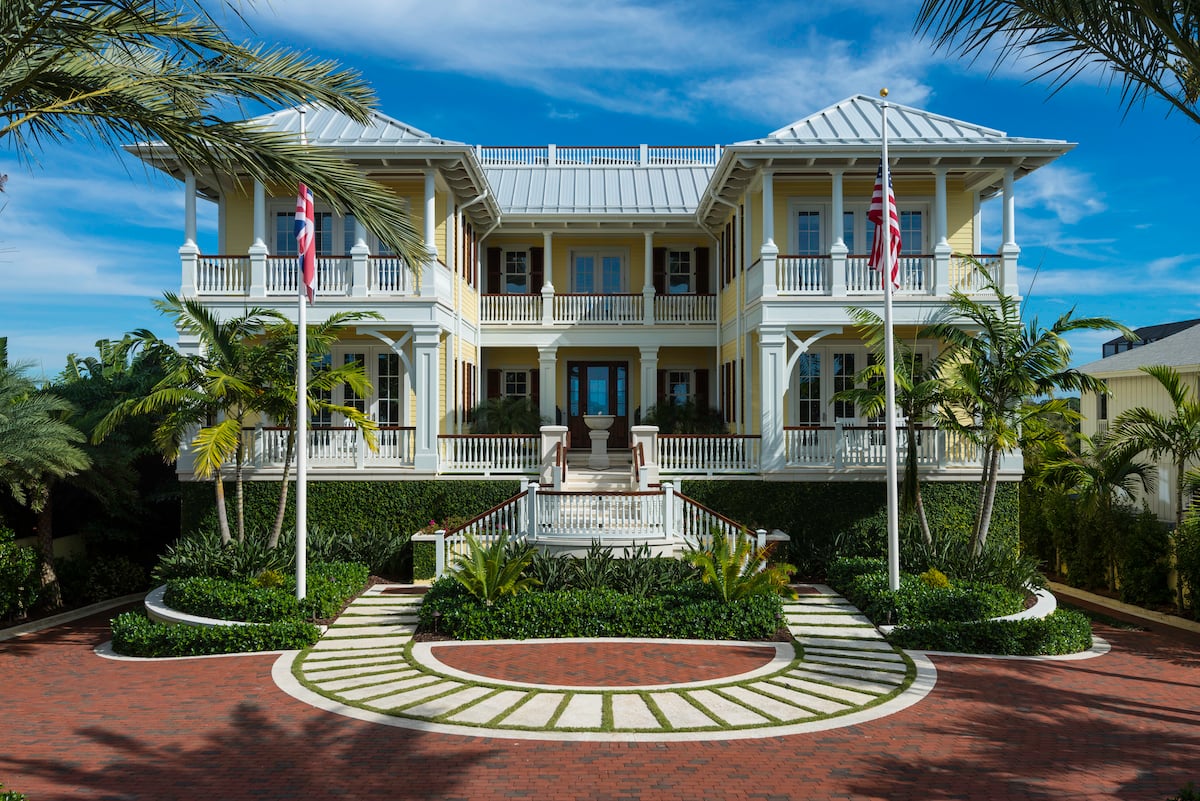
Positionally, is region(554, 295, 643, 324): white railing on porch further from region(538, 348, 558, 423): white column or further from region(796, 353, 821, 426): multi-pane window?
region(796, 353, 821, 426): multi-pane window

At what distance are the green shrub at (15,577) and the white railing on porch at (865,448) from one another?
45.6ft

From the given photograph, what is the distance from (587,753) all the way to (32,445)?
11293 mm

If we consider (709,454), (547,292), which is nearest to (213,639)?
(709,454)

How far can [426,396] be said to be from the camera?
17406mm

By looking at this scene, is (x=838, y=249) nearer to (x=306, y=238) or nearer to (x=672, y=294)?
(x=672, y=294)

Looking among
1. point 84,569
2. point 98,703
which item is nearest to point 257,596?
point 98,703

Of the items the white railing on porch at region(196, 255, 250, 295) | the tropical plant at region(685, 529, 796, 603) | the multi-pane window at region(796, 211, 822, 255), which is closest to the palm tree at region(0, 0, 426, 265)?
the tropical plant at region(685, 529, 796, 603)

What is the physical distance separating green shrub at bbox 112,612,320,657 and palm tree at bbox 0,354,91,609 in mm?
4173

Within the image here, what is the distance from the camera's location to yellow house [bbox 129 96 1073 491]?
1709 cm

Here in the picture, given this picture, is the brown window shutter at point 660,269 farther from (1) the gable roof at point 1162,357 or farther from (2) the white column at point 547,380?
(1) the gable roof at point 1162,357

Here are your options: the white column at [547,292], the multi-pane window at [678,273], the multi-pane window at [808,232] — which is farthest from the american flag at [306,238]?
the multi-pane window at [678,273]

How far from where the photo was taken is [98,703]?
31.7 ft

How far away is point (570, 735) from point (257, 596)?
6.18 meters

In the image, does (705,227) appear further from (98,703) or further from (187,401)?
(98,703)
